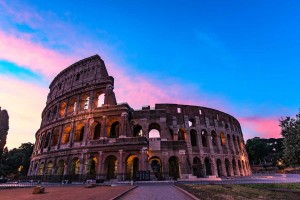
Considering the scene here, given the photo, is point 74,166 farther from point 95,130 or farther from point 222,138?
point 222,138

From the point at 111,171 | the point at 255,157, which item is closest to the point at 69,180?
the point at 111,171

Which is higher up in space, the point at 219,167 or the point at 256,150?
the point at 256,150

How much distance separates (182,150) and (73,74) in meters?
24.2

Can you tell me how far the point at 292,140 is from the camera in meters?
12.6

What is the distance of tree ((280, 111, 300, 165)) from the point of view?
40.1 ft

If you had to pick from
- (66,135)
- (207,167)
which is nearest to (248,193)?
(207,167)

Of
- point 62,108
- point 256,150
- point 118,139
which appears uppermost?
point 62,108

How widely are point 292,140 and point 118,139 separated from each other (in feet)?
64.0

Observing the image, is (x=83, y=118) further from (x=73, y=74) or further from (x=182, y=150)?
(x=182, y=150)

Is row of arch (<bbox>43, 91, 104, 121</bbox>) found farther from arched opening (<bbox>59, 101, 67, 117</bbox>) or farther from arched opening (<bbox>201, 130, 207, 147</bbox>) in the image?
arched opening (<bbox>201, 130, 207, 147</bbox>)

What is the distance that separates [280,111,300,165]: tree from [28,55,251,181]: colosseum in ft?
46.2

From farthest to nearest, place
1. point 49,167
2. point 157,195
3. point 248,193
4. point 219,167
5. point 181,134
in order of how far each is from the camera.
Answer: point 181,134 → point 219,167 → point 49,167 → point 157,195 → point 248,193

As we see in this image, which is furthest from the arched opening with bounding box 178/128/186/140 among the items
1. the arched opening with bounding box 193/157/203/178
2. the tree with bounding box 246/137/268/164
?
the tree with bounding box 246/137/268/164

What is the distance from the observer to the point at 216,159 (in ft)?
115
